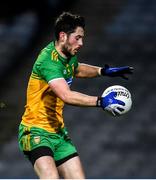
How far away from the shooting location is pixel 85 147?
863 centimetres

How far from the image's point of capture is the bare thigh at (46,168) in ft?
18.2

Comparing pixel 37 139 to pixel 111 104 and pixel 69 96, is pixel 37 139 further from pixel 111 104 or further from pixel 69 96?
pixel 111 104

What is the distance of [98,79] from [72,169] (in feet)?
10.3

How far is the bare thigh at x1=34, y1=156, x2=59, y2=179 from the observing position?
5539 mm

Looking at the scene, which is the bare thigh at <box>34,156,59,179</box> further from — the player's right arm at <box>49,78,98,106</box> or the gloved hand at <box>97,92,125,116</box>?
the gloved hand at <box>97,92,125,116</box>

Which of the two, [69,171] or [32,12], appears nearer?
[69,171]

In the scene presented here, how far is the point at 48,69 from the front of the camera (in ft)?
18.5

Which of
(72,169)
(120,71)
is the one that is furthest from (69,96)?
(120,71)

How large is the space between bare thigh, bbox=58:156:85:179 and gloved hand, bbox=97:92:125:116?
2.07 ft

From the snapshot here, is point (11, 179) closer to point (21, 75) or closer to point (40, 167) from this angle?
point (21, 75)

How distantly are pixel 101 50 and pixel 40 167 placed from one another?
3458mm

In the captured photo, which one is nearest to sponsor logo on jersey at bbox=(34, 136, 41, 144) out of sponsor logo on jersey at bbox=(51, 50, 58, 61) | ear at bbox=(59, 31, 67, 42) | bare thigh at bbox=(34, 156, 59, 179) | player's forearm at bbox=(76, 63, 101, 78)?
bare thigh at bbox=(34, 156, 59, 179)

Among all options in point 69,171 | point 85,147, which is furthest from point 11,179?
point 69,171

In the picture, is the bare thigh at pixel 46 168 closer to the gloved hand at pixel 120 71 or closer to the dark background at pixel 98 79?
the gloved hand at pixel 120 71
